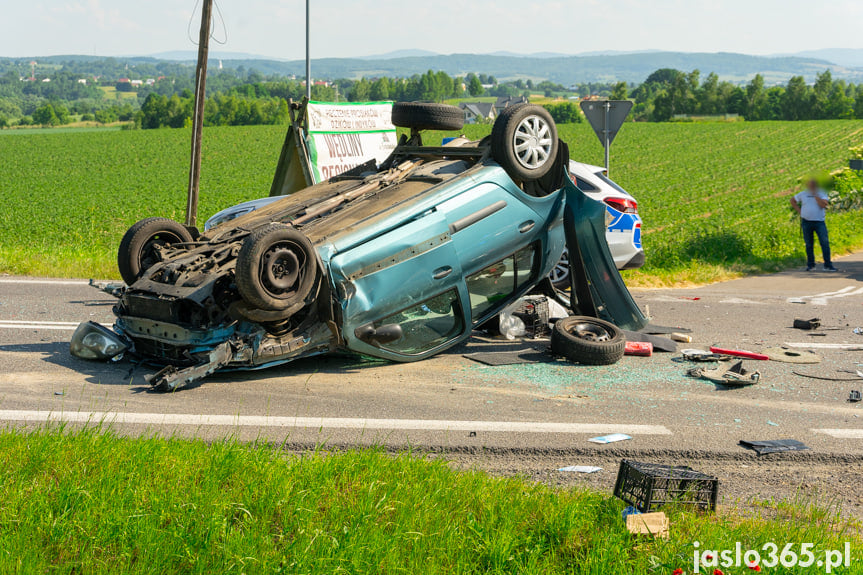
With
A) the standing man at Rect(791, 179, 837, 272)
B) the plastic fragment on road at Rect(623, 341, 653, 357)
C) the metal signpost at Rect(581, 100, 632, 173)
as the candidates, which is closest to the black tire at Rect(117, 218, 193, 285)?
the plastic fragment on road at Rect(623, 341, 653, 357)

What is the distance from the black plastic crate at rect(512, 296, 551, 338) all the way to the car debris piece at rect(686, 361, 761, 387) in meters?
1.61

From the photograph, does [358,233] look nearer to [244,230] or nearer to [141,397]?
[244,230]

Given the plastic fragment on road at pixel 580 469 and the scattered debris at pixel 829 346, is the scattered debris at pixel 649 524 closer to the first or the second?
the plastic fragment on road at pixel 580 469

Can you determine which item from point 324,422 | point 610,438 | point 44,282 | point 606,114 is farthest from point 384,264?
point 606,114

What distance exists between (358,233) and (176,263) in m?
1.50

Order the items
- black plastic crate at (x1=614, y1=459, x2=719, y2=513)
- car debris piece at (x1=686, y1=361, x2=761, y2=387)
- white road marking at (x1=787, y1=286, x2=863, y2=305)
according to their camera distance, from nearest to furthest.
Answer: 1. black plastic crate at (x1=614, y1=459, x2=719, y2=513)
2. car debris piece at (x1=686, y1=361, x2=761, y2=387)
3. white road marking at (x1=787, y1=286, x2=863, y2=305)

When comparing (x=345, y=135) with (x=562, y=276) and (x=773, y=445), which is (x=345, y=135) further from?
(x=773, y=445)

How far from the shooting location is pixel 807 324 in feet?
30.3

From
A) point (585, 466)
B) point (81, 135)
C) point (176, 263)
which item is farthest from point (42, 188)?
point (81, 135)

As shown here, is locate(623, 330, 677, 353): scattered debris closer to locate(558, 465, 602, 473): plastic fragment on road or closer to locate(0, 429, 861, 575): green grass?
locate(558, 465, 602, 473): plastic fragment on road

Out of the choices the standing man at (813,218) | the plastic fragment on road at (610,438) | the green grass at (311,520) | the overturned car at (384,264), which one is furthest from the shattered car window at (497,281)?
the standing man at (813,218)

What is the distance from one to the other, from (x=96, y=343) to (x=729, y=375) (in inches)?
217

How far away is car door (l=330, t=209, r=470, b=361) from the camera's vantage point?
6.48 m

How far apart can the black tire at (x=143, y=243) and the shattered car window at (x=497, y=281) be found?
2639 mm
